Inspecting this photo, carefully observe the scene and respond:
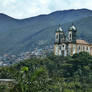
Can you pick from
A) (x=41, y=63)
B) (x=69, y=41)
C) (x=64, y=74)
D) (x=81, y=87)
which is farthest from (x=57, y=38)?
(x=81, y=87)

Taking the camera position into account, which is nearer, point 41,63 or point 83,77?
point 83,77

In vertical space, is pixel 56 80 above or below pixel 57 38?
below

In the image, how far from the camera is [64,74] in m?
74.5

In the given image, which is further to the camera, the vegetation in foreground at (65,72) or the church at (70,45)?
the church at (70,45)

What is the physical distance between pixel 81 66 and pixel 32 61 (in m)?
11.9

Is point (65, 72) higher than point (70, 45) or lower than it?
lower

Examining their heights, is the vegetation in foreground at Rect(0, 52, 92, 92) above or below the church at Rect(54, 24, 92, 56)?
below

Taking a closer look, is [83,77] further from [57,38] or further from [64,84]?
[57,38]

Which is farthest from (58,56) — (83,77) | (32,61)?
(83,77)

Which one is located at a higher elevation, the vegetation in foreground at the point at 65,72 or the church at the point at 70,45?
Result: the church at the point at 70,45

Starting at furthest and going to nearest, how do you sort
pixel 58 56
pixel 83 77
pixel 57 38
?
pixel 57 38, pixel 58 56, pixel 83 77

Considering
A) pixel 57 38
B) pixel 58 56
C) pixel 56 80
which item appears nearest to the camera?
pixel 56 80

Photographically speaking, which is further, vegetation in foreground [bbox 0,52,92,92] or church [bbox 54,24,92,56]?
church [bbox 54,24,92,56]

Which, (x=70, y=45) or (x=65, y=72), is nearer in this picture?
(x=65, y=72)
